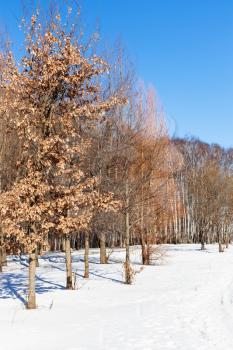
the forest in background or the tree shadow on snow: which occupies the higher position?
the forest in background

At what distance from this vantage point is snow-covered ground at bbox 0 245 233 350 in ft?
26.8

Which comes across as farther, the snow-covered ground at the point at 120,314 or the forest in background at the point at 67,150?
the forest in background at the point at 67,150

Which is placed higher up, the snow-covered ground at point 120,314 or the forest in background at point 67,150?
the forest in background at point 67,150

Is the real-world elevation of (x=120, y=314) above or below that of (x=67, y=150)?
below

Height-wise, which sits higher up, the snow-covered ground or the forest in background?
the forest in background

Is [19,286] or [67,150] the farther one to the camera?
[19,286]

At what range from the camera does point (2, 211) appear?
35.5ft

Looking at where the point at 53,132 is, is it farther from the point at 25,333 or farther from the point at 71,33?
the point at 25,333

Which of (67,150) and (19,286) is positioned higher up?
(67,150)

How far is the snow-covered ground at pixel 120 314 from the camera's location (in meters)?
8.18

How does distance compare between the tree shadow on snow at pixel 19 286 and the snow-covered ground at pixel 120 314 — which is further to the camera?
the tree shadow on snow at pixel 19 286

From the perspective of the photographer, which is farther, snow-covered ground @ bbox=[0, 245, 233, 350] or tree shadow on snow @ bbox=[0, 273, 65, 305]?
tree shadow on snow @ bbox=[0, 273, 65, 305]

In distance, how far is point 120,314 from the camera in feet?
35.7

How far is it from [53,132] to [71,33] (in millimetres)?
2997
